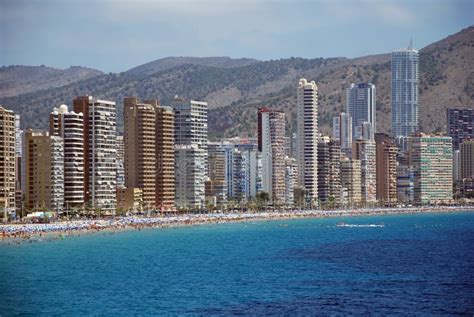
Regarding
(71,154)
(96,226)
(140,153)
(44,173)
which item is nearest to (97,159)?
(71,154)

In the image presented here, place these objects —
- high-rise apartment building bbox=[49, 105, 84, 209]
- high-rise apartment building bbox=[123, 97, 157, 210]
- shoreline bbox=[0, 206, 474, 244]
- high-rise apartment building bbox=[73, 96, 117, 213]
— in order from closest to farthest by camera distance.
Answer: shoreline bbox=[0, 206, 474, 244]
high-rise apartment building bbox=[49, 105, 84, 209]
high-rise apartment building bbox=[73, 96, 117, 213]
high-rise apartment building bbox=[123, 97, 157, 210]

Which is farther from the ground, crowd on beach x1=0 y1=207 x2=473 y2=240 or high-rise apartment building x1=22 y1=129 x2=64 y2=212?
high-rise apartment building x1=22 y1=129 x2=64 y2=212

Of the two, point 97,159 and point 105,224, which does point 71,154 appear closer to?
point 97,159

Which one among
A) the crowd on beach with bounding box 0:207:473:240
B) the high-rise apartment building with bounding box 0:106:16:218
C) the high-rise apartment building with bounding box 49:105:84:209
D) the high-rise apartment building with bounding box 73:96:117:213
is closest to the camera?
the crowd on beach with bounding box 0:207:473:240

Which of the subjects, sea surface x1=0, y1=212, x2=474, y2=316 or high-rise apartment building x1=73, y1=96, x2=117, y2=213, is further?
high-rise apartment building x1=73, y1=96, x2=117, y2=213

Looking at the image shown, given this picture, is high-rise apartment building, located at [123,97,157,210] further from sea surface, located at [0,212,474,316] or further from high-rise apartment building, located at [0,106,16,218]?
sea surface, located at [0,212,474,316]

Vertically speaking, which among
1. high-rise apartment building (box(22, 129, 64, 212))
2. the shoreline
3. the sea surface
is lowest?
the sea surface

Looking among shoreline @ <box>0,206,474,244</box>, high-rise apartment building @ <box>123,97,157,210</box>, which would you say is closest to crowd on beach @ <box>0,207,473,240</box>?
shoreline @ <box>0,206,474,244</box>

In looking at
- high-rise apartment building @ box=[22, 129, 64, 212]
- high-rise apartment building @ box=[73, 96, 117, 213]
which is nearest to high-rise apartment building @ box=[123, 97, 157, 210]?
high-rise apartment building @ box=[73, 96, 117, 213]
